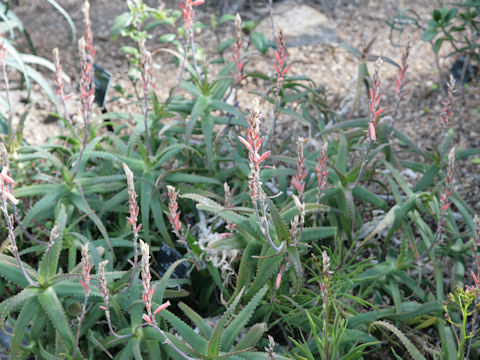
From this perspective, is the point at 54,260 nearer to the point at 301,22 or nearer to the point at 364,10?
the point at 301,22

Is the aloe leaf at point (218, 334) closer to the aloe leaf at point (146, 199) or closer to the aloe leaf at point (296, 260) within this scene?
the aloe leaf at point (296, 260)

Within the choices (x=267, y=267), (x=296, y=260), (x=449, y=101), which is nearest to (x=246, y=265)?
(x=267, y=267)

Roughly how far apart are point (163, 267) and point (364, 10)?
2955 millimetres

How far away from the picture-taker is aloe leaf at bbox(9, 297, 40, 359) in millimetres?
1470

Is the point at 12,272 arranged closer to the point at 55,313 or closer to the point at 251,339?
the point at 55,313

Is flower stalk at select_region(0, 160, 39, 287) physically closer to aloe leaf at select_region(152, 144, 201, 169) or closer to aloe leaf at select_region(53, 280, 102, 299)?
aloe leaf at select_region(53, 280, 102, 299)

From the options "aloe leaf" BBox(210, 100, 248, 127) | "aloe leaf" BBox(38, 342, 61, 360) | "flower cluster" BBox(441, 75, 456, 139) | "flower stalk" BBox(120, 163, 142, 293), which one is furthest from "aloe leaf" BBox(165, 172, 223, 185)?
"flower cluster" BBox(441, 75, 456, 139)

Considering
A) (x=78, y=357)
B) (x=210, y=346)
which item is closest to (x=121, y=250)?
(x=78, y=357)

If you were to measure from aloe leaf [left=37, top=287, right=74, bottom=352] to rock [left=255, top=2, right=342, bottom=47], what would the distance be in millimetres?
2485

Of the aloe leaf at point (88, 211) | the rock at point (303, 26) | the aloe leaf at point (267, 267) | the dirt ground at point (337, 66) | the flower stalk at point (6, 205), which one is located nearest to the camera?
the flower stalk at point (6, 205)

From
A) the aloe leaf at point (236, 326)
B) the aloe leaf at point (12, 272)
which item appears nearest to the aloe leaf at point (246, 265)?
the aloe leaf at point (236, 326)

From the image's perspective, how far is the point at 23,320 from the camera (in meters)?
1.48

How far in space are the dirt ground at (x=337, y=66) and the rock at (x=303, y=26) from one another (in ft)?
0.21

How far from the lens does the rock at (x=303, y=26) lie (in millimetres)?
3598
